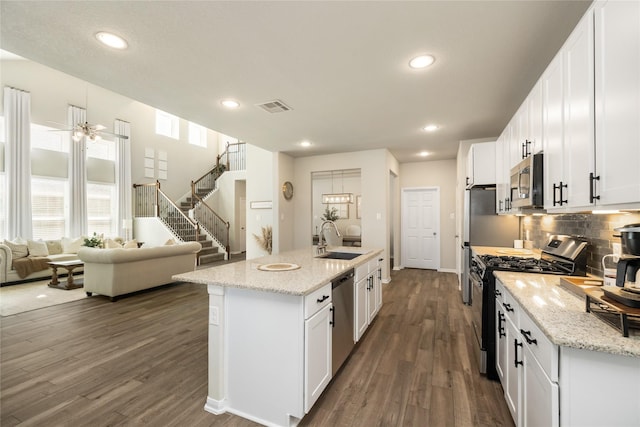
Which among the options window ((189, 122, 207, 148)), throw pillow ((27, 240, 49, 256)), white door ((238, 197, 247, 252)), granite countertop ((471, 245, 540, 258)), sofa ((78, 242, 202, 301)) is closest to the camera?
granite countertop ((471, 245, 540, 258))

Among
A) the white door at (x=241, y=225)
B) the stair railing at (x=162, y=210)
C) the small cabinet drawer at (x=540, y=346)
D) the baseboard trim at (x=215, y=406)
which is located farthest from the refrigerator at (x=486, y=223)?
the white door at (x=241, y=225)

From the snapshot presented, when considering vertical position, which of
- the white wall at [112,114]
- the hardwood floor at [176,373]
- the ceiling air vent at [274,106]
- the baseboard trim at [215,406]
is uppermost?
the white wall at [112,114]

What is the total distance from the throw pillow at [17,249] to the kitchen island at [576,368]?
27.2ft

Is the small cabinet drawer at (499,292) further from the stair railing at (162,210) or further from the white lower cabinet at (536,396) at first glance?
the stair railing at (162,210)

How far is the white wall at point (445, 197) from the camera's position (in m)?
6.72

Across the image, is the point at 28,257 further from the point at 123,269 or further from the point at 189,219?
the point at 189,219

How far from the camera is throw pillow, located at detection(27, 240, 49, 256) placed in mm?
6034

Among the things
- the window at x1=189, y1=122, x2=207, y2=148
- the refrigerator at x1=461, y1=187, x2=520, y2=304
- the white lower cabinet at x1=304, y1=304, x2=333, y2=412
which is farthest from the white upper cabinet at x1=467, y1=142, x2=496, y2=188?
the window at x1=189, y1=122, x2=207, y2=148

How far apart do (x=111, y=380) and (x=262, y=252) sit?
4.37 metres

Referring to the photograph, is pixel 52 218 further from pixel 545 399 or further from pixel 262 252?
pixel 545 399

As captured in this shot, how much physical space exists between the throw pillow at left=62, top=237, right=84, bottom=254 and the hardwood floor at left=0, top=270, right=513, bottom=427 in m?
3.43

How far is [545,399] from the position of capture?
4.07ft

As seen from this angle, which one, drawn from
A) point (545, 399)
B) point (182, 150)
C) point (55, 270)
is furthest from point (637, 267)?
point (182, 150)

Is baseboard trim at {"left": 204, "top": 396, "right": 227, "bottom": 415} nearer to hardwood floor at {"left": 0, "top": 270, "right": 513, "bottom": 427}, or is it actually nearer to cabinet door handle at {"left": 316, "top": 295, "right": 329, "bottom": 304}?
hardwood floor at {"left": 0, "top": 270, "right": 513, "bottom": 427}
